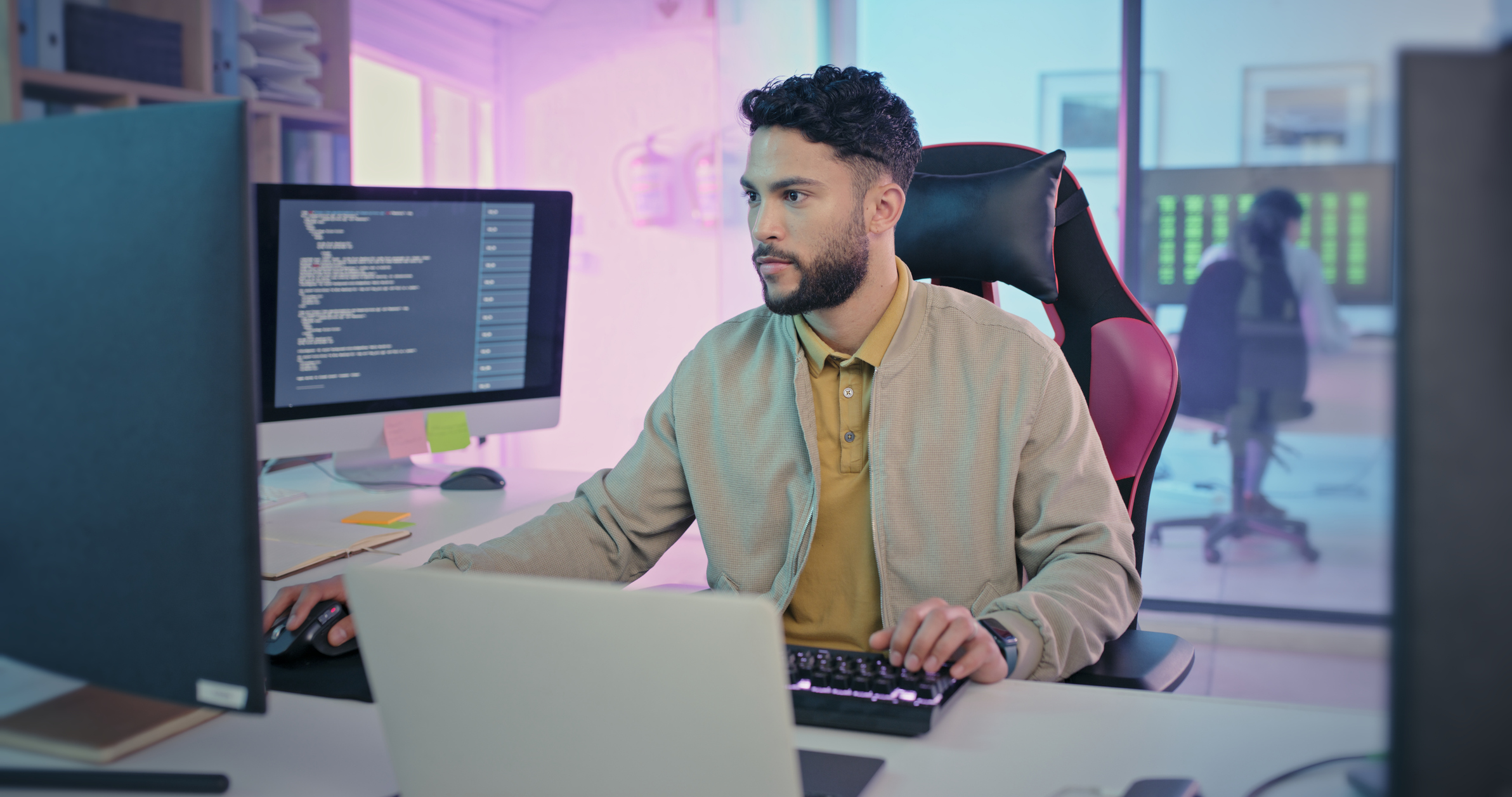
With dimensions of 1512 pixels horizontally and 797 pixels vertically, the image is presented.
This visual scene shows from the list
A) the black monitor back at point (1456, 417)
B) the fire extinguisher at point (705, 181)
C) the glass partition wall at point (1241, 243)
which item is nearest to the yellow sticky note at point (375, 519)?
the black monitor back at point (1456, 417)

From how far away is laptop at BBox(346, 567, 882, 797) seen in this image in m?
0.51

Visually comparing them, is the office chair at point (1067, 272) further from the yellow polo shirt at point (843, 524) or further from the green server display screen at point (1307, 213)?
the green server display screen at point (1307, 213)

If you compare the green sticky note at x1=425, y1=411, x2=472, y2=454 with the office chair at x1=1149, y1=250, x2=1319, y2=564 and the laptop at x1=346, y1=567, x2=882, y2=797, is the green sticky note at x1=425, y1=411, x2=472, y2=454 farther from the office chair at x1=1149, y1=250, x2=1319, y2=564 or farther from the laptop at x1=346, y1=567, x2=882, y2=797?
the office chair at x1=1149, y1=250, x2=1319, y2=564

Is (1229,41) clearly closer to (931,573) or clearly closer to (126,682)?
(931,573)

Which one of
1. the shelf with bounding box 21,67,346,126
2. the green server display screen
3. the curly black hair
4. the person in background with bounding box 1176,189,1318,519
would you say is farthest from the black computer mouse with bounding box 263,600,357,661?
the green server display screen

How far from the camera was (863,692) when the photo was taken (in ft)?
2.73

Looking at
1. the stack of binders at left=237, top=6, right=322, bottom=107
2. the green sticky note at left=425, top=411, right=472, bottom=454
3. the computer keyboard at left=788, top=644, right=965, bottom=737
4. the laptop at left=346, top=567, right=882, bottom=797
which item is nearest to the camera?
the laptop at left=346, top=567, right=882, bottom=797

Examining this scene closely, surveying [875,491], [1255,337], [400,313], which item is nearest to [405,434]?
[400,313]

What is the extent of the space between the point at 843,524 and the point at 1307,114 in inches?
104

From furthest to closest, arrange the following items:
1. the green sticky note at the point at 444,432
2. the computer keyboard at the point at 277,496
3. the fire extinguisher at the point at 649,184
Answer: the fire extinguisher at the point at 649,184
the green sticky note at the point at 444,432
the computer keyboard at the point at 277,496

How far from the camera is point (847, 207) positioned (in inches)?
53.9

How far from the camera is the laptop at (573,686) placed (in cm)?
51

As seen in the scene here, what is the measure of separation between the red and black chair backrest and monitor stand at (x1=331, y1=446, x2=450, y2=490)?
3.09 feet

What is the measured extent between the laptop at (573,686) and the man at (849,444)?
1.68ft
